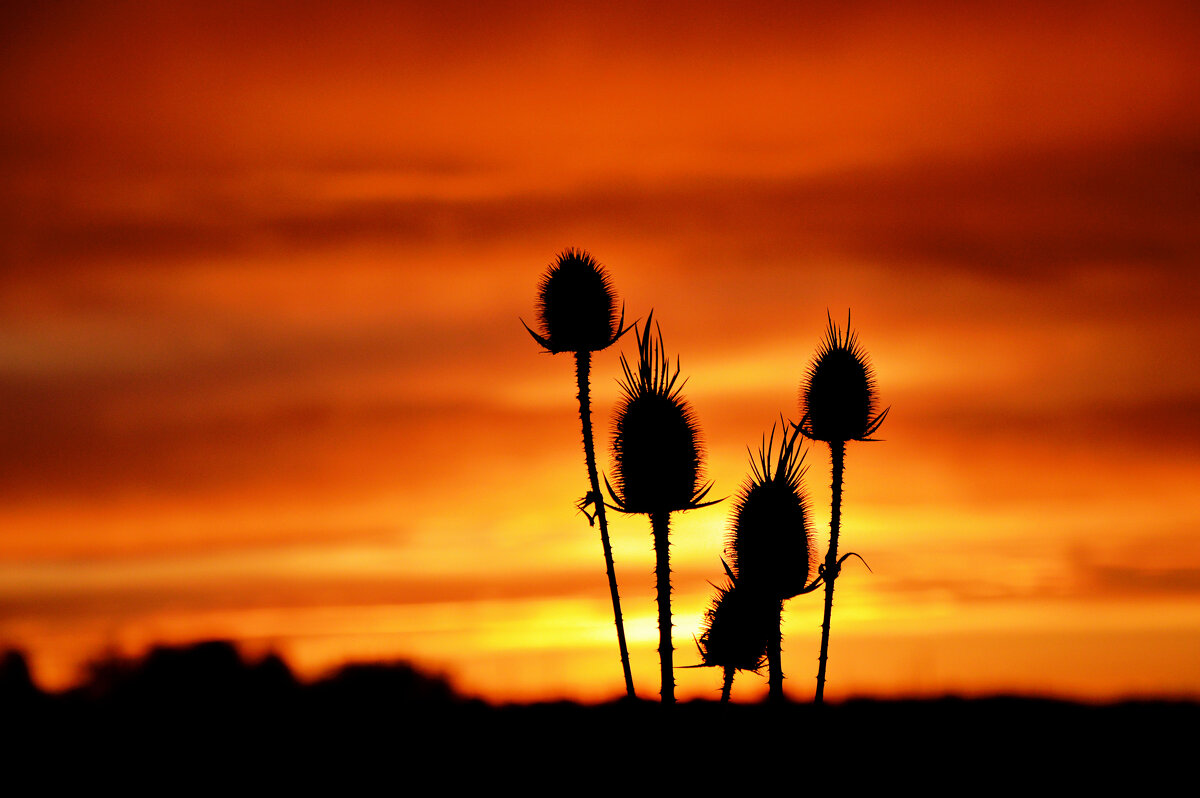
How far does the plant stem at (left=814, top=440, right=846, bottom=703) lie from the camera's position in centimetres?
2019

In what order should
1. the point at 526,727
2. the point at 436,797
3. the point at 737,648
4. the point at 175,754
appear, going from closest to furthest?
the point at 737,648 → the point at 436,797 → the point at 526,727 → the point at 175,754

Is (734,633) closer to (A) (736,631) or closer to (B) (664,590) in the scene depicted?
(A) (736,631)

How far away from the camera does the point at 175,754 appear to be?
2897 cm

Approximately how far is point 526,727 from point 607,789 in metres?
4.65

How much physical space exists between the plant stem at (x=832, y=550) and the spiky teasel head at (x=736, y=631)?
3.88 ft

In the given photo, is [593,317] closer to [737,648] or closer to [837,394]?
[837,394]

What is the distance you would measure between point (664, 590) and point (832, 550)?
4.14m

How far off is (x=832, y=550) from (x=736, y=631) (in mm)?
2501

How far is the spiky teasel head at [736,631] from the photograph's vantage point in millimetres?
Result: 19734

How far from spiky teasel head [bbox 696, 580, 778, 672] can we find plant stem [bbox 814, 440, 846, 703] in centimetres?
118

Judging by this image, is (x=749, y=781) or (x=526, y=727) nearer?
(x=749, y=781)

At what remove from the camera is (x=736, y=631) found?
65.3ft

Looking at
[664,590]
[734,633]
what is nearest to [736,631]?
[734,633]

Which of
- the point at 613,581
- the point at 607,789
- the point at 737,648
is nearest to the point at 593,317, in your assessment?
the point at 613,581
